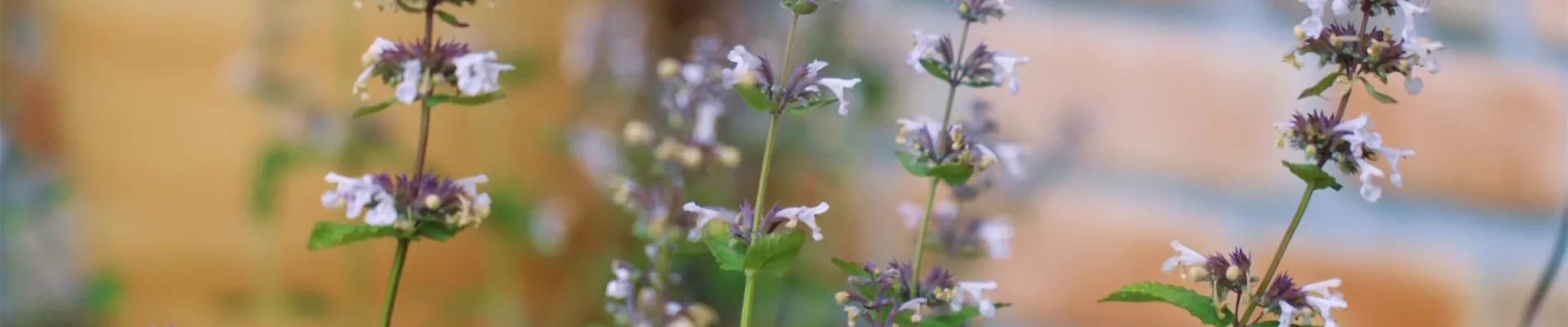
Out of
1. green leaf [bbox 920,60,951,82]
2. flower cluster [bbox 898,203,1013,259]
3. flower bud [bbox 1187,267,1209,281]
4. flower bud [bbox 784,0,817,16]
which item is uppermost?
flower bud [bbox 784,0,817,16]

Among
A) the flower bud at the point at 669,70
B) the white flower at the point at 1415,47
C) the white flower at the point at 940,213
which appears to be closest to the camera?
the white flower at the point at 1415,47

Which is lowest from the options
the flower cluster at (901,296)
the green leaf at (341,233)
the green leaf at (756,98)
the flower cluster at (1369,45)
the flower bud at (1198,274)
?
the green leaf at (341,233)

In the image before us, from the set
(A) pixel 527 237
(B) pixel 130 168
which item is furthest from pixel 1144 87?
(B) pixel 130 168

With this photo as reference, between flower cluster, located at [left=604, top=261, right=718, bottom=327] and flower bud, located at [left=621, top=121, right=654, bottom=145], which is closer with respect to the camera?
flower cluster, located at [left=604, top=261, right=718, bottom=327]

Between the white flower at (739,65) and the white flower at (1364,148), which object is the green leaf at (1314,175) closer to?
the white flower at (1364,148)

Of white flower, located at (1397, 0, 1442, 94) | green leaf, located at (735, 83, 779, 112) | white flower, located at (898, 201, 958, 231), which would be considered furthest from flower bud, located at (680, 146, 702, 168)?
white flower, located at (1397, 0, 1442, 94)

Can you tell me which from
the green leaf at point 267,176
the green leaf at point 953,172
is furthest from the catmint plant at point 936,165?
the green leaf at point 267,176

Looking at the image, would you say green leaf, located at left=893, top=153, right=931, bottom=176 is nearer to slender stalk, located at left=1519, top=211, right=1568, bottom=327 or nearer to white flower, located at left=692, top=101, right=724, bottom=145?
white flower, located at left=692, top=101, right=724, bottom=145

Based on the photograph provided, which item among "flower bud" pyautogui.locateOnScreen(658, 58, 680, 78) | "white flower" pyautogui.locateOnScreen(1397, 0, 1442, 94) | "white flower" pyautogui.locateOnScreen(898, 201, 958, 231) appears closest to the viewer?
"white flower" pyautogui.locateOnScreen(1397, 0, 1442, 94)

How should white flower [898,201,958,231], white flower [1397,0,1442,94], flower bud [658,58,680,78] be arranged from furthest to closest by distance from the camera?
flower bud [658,58,680,78], white flower [898,201,958,231], white flower [1397,0,1442,94]
